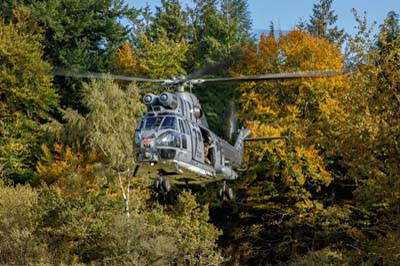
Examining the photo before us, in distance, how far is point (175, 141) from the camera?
14.5 meters

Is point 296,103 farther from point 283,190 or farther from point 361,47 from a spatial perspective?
point 361,47

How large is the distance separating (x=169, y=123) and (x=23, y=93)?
19712 mm

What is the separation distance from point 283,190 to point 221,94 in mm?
8150

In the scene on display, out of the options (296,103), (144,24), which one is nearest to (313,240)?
(296,103)

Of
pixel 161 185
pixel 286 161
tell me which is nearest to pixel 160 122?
pixel 161 185

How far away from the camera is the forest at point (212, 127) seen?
17.2 metres

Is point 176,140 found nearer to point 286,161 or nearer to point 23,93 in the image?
point 286,161

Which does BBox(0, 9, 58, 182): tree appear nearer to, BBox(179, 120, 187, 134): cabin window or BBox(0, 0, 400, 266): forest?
BBox(0, 0, 400, 266): forest

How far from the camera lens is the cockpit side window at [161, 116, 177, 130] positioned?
14.6m

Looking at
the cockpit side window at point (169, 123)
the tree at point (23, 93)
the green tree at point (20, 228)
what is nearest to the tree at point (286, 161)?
the green tree at point (20, 228)

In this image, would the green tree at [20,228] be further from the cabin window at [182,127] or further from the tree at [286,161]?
the cabin window at [182,127]

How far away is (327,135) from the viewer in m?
17.9

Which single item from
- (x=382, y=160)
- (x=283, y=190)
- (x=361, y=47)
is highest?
(x=361, y=47)

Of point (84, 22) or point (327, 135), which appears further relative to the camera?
Answer: point (84, 22)
